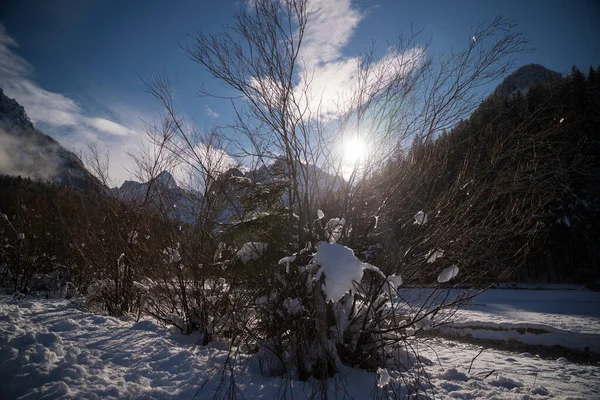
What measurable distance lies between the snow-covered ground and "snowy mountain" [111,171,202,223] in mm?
2084

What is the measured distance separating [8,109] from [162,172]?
13742 cm

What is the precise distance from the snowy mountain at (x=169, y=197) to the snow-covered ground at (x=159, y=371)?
2084 mm

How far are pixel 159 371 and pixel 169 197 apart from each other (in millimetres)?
3052

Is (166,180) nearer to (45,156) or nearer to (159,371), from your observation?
(159,371)

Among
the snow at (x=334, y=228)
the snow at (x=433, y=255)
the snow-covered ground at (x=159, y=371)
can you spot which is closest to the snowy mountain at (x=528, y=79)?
the snow at (x=433, y=255)

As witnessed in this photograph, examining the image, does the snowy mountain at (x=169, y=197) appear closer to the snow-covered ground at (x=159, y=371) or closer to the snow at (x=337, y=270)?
the snow-covered ground at (x=159, y=371)

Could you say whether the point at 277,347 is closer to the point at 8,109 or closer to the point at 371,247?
the point at 371,247

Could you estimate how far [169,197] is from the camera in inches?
208

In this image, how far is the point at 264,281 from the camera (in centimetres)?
330

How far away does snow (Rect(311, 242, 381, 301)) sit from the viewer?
6.56 ft

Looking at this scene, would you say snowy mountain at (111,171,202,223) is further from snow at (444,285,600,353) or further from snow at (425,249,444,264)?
snow at (444,285,600,353)

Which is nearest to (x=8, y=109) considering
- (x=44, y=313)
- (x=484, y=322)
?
(x=44, y=313)

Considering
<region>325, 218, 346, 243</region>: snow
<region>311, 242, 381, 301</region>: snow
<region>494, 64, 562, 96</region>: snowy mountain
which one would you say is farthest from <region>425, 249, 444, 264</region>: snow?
<region>494, 64, 562, 96</region>: snowy mountain

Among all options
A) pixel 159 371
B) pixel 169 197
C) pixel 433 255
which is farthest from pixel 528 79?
pixel 159 371
